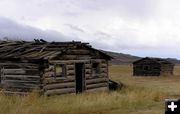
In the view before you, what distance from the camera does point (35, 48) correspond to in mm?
23188

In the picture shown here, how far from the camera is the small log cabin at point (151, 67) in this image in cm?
5841

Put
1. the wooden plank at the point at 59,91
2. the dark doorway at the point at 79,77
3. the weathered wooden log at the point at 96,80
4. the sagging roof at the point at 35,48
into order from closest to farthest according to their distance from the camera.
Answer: the wooden plank at the point at 59,91, the sagging roof at the point at 35,48, the dark doorway at the point at 79,77, the weathered wooden log at the point at 96,80

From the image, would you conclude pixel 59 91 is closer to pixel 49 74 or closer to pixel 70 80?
pixel 70 80

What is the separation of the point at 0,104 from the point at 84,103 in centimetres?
364

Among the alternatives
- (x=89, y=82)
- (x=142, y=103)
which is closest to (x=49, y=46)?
(x=89, y=82)

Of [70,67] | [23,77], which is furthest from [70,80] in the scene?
[23,77]

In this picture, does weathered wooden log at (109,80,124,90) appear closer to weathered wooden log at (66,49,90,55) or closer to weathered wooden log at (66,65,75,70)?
weathered wooden log at (66,49,90,55)

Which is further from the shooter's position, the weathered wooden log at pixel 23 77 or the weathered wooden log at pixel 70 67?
the weathered wooden log at pixel 70 67

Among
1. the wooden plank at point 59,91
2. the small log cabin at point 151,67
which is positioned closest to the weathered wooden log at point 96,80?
the wooden plank at point 59,91

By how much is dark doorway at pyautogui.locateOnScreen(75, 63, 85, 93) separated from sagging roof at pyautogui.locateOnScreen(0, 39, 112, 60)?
4.09 feet

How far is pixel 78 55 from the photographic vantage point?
80.2ft

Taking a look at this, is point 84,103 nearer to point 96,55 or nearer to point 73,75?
point 73,75

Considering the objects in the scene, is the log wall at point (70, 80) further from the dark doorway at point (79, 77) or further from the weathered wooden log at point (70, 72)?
the dark doorway at point (79, 77)

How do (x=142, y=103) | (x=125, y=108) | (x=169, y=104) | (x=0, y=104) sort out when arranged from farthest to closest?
(x=142, y=103), (x=125, y=108), (x=0, y=104), (x=169, y=104)
